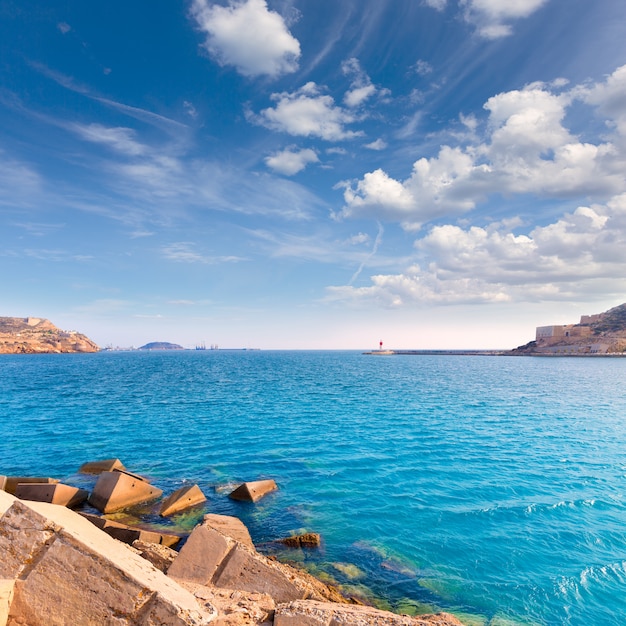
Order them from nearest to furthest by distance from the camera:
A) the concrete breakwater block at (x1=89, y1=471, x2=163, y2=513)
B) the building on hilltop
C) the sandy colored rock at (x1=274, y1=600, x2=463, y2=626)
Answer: the sandy colored rock at (x1=274, y1=600, x2=463, y2=626)
the concrete breakwater block at (x1=89, y1=471, x2=163, y2=513)
the building on hilltop

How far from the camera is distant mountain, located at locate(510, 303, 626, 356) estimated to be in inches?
6501

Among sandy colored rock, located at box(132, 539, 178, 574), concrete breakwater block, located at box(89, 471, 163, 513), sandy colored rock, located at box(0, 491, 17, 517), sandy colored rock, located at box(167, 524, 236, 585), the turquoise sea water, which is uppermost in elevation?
sandy colored rock, located at box(0, 491, 17, 517)

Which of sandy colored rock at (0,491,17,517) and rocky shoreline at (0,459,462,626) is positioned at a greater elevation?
sandy colored rock at (0,491,17,517)

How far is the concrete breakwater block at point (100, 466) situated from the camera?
2059cm

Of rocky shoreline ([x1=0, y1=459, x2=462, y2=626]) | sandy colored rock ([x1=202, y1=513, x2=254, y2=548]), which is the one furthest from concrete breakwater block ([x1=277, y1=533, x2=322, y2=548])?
rocky shoreline ([x1=0, y1=459, x2=462, y2=626])

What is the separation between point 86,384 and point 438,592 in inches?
2646

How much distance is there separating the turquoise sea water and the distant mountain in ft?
497

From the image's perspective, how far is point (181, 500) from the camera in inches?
650

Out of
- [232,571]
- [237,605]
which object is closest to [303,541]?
[232,571]

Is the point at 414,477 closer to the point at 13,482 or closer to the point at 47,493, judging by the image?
the point at 47,493

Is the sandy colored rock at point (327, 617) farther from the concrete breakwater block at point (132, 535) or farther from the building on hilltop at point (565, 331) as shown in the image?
the building on hilltop at point (565, 331)

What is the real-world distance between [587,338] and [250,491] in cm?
20699

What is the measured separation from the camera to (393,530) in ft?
49.5

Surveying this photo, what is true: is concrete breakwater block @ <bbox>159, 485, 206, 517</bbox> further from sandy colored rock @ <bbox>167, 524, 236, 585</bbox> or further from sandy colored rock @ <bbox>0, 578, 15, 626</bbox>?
sandy colored rock @ <bbox>0, 578, 15, 626</bbox>
